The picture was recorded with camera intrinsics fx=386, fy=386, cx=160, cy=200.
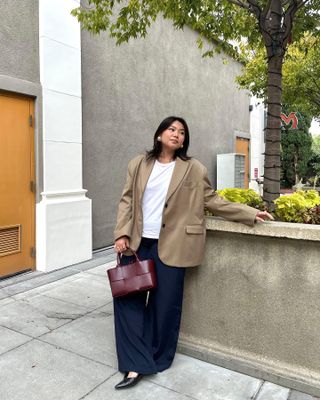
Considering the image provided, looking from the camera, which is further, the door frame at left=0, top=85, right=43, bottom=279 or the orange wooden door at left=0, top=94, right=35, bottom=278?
the door frame at left=0, top=85, right=43, bottom=279

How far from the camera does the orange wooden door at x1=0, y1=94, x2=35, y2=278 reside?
4.92 meters

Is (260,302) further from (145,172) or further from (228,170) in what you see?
(228,170)

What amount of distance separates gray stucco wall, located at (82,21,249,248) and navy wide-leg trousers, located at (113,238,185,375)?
3.80 m

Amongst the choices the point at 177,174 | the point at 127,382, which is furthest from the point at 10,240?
the point at 177,174

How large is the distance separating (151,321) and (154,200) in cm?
93

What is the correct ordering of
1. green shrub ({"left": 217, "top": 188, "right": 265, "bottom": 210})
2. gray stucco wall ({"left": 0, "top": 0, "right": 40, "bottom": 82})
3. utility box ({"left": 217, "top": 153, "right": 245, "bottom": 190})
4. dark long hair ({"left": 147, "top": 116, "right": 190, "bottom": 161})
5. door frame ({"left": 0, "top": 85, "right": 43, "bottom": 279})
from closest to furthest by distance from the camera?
dark long hair ({"left": 147, "top": 116, "right": 190, "bottom": 161}) < green shrub ({"left": 217, "top": 188, "right": 265, "bottom": 210}) < gray stucco wall ({"left": 0, "top": 0, "right": 40, "bottom": 82}) < door frame ({"left": 0, "top": 85, "right": 43, "bottom": 279}) < utility box ({"left": 217, "top": 153, "right": 245, "bottom": 190})

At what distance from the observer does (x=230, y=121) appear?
12.0 metres

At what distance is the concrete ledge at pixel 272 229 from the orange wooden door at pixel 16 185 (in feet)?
10.1

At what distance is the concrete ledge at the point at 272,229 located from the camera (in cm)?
255

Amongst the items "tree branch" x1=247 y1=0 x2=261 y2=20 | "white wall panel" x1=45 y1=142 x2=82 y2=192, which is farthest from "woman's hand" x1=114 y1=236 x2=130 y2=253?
"white wall panel" x1=45 y1=142 x2=82 y2=192

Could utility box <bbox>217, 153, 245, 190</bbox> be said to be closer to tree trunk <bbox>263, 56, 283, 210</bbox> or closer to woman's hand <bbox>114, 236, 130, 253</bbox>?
tree trunk <bbox>263, 56, 283, 210</bbox>

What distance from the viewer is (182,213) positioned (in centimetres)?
282

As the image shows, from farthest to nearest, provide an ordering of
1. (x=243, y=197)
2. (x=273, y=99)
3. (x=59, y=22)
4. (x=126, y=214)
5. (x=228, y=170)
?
1. (x=228, y=170)
2. (x=59, y=22)
3. (x=273, y=99)
4. (x=243, y=197)
5. (x=126, y=214)

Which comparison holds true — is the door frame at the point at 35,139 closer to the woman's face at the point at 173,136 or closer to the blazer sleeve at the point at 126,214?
the blazer sleeve at the point at 126,214
